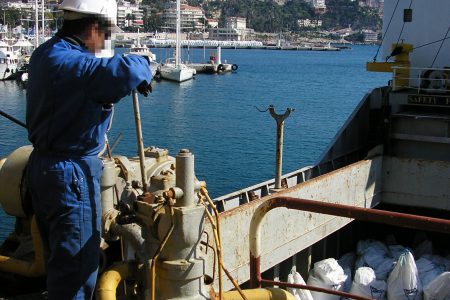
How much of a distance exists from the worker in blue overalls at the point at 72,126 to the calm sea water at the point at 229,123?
15837 mm

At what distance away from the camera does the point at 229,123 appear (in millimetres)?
42594

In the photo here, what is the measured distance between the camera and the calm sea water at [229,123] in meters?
29.6

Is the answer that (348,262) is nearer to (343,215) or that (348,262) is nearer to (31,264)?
(31,264)

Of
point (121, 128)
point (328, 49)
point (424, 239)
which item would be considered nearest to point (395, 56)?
point (424, 239)

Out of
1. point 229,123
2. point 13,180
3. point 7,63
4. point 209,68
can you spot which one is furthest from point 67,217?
point 209,68

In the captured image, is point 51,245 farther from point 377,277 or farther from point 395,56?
point 395,56

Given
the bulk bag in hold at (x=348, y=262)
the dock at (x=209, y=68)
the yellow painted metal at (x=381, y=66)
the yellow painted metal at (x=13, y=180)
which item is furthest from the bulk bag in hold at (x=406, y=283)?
the dock at (x=209, y=68)

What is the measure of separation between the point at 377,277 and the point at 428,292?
37.4 inches

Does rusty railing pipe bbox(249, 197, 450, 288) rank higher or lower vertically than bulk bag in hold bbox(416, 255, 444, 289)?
higher

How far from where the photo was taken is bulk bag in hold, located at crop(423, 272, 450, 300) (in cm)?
915

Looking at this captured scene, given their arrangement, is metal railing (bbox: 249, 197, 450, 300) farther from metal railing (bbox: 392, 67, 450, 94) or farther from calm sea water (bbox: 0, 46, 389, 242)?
calm sea water (bbox: 0, 46, 389, 242)

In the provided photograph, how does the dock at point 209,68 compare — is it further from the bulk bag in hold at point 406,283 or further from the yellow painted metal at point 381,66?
the bulk bag in hold at point 406,283

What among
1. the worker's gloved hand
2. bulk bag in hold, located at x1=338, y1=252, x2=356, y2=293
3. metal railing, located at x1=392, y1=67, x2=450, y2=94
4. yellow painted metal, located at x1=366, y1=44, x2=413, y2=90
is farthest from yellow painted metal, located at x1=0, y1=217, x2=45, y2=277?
yellow painted metal, located at x1=366, y1=44, x2=413, y2=90

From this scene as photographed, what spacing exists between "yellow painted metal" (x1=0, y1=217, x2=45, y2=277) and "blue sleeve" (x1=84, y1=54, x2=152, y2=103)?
5.23ft
